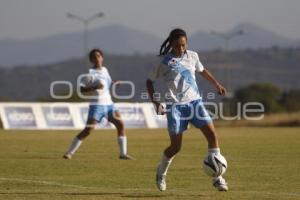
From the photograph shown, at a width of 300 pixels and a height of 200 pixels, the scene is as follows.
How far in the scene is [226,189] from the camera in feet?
55.9

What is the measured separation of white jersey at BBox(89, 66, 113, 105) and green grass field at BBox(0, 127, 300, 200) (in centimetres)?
133

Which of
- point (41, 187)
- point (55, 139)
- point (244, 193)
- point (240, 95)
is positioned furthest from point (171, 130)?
point (240, 95)

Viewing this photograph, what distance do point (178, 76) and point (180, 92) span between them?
0.80 feet

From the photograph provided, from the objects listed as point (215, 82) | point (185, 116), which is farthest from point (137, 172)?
point (215, 82)

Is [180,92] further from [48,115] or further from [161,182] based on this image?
[48,115]

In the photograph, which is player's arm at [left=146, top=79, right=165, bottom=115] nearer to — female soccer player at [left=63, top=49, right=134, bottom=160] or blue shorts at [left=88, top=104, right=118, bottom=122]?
female soccer player at [left=63, top=49, right=134, bottom=160]

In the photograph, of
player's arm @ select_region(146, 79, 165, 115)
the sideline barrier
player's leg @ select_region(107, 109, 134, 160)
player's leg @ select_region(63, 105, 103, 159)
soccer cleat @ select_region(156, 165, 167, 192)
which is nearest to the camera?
player's arm @ select_region(146, 79, 165, 115)

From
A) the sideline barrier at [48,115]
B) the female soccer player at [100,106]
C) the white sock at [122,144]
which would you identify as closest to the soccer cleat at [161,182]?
the female soccer player at [100,106]

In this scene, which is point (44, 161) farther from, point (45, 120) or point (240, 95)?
point (240, 95)

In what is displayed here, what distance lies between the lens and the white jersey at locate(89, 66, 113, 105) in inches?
985

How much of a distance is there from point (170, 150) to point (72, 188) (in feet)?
6.14

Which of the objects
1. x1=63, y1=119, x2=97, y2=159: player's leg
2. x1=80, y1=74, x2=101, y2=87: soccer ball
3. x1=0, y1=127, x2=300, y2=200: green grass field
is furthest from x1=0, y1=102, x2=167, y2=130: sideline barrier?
x1=80, y1=74, x2=101, y2=87: soccer ball

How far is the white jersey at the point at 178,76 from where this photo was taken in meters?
17.0

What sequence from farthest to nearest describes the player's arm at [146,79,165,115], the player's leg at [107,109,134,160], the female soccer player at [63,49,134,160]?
the player's leg at [107,109,134,160] → the female soccer player at [63,49,134,160] → the player's arm at [146,79,165,115]
